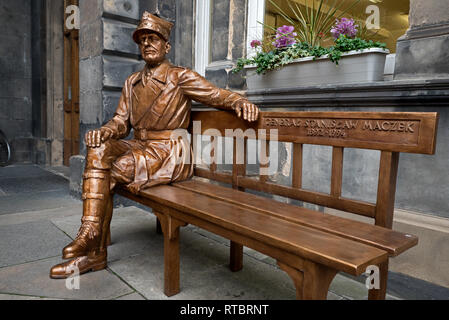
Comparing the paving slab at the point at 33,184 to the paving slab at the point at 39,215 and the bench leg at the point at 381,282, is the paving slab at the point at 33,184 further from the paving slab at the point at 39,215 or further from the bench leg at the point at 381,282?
the bench leg at the point at 381,282

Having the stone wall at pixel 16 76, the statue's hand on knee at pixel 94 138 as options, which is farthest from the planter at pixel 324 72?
the stone wall at pixel 16 76

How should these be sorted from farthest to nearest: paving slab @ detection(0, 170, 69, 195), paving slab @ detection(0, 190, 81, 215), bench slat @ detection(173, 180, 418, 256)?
paving slab @ detection(0, 170, 69, 195) < paving slab @ detection(0, 190, 81, 215) < bench slat @ detection(173, 180, 418, 256)

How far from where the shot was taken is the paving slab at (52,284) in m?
2.22

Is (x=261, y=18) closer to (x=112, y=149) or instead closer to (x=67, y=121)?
(x=112, y=149)

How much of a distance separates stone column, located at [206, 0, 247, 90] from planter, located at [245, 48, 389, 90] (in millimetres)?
448

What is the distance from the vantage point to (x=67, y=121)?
23.1 feet

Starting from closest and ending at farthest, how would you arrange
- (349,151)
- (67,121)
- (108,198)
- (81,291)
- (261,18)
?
1. (81,291)
2. (108,198)
3. (349,151)
4. (261,18)
5. (67,121)

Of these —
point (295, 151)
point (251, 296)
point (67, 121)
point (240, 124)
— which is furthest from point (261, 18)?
point (67, 121)

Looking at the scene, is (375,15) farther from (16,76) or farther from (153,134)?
(16,76)

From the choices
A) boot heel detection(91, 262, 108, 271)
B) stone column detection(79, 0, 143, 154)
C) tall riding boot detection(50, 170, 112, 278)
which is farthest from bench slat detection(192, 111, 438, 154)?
stone column detection(79, 0, 143, 154)

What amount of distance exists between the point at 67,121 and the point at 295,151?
5.88m

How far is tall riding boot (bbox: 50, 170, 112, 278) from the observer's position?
2379mm

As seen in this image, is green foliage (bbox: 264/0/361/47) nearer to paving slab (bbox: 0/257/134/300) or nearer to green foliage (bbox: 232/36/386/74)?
green foliage (bbox: 232/36/386/74)
